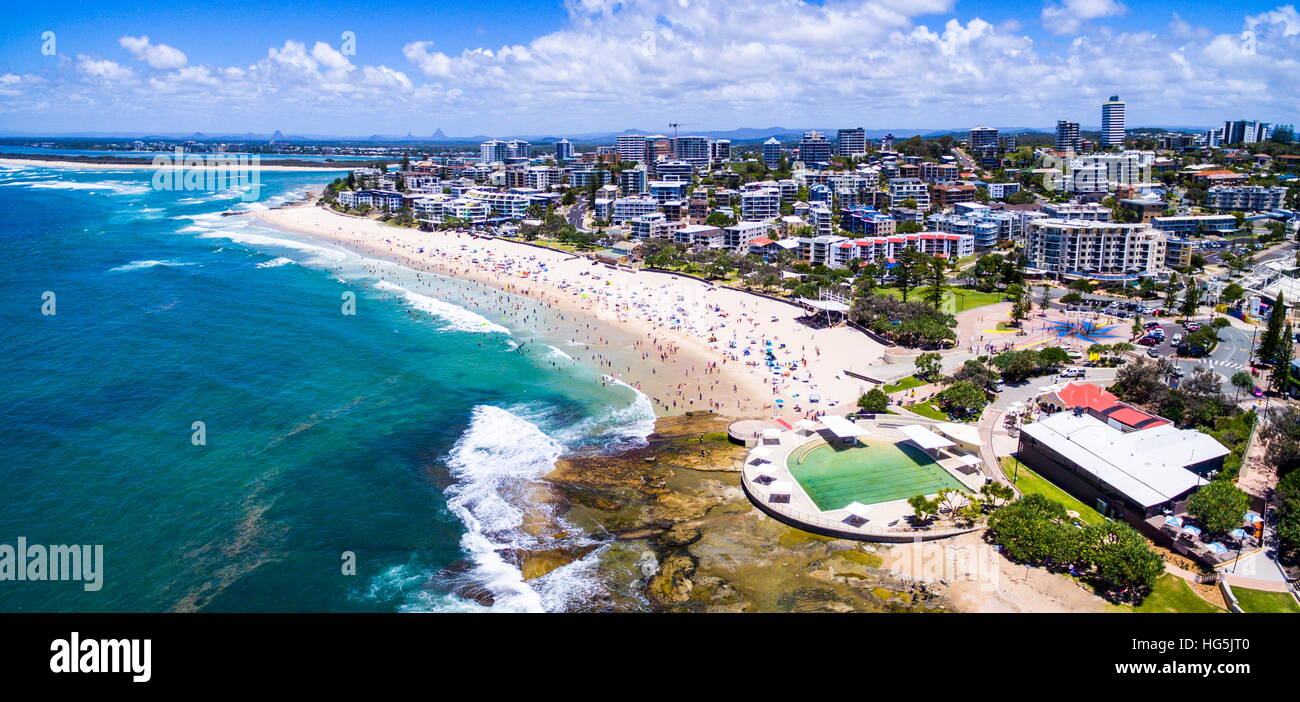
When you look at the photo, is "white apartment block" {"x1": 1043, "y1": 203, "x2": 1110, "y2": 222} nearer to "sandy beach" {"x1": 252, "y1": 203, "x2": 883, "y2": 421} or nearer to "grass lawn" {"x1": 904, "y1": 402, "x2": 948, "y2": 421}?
"sandy beach" {"x1": 252, "y1": 203, "x2": 883, "y2": 421}

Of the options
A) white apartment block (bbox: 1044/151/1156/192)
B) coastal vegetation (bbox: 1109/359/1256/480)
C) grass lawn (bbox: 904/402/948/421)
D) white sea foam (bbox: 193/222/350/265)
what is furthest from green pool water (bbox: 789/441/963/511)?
white apartment block (bbox: 1044/151/1156/192)

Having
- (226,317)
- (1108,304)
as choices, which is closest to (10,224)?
(226,317)

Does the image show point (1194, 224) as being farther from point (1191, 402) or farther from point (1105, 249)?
point (1191, 402)

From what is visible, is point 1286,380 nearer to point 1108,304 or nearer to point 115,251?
point 1108,304

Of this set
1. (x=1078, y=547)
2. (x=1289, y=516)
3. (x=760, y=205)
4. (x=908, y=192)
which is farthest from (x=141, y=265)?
(x=908, y=192)

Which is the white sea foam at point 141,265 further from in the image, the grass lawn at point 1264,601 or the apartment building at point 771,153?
the apartment building at point 771,153

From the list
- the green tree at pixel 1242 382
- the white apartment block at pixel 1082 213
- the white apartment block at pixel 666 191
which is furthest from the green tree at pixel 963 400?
the white apartment block at pixel 666 191
